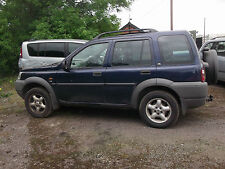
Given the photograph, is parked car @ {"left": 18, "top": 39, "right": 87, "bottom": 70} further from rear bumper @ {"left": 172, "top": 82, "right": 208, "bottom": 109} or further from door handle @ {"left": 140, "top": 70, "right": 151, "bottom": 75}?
rear bumper @ {"left": 172, "top": 82, "right": 208, "bottom": 109}

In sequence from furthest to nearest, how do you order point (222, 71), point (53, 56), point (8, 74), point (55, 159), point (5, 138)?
point (8, 74), point (53, 56), point (222, 71), point (5, 138), point (55, 159)

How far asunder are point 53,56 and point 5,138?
4376 mm

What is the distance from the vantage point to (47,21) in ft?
35.9

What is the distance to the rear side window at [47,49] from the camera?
760 cm

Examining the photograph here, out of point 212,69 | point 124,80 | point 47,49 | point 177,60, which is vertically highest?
point 47,49

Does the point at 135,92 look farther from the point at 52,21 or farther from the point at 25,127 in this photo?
the point at 52,21

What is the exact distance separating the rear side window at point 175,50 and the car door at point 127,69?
0.23 meters

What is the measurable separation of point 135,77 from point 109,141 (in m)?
1.23

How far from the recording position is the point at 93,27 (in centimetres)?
1124

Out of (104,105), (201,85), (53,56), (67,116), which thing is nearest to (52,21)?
(53,56)

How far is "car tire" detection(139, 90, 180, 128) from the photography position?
12.1 ft

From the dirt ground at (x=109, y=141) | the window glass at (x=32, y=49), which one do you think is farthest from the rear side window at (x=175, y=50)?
the window glass at (x=32, y=49)

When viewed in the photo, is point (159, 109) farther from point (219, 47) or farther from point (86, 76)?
point (219, 47)

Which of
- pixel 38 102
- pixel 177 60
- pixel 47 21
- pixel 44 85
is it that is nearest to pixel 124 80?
pixel 177 60
